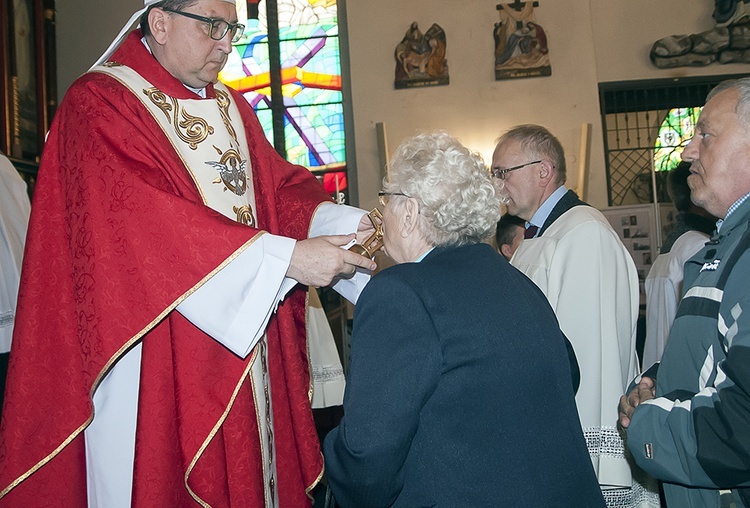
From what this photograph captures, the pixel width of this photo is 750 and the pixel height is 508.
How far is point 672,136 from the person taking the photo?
33.1 feet

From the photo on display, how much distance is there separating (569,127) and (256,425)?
7.79 meters

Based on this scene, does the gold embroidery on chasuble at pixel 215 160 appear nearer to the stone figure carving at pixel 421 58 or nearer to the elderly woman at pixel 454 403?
the elderly woman at pixel 454 403

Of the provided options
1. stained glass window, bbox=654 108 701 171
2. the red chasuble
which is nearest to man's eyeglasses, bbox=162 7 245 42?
the red chasuble

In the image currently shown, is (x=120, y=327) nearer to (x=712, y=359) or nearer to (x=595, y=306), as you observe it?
(x=712, y=359)

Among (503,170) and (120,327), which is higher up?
(503,170)

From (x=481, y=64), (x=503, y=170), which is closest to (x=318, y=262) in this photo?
(x=503, y=170)

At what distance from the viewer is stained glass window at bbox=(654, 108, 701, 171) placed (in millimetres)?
10039

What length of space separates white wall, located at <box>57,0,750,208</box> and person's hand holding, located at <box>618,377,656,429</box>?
287 inches

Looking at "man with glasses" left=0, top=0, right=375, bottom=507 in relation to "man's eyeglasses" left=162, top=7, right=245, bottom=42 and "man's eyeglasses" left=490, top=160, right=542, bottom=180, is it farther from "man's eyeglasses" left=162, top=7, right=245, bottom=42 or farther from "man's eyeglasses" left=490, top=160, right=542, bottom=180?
"man's eyeglasses" left=490, top=160, right=542, bottom=180

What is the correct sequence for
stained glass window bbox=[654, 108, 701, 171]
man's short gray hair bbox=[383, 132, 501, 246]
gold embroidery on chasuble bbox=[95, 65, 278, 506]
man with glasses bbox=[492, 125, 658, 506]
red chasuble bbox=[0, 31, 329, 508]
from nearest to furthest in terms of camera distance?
man's short gray hair bbox=[383, 132, 501, 246] < red chasuble bbox=[0, 31, 329, 508] < gold embroidery on chasuble bbox=[95, 65, 278, 506] < man with glasses bbox=[492, 125, 658, 506] < stained glass window bbox=[654, 108, 701, 171]

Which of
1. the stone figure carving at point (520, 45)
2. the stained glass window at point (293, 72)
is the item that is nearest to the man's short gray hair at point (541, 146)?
the stone figure carving at point (520, 45)

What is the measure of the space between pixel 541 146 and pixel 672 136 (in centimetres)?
733

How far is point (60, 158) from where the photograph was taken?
2.58m

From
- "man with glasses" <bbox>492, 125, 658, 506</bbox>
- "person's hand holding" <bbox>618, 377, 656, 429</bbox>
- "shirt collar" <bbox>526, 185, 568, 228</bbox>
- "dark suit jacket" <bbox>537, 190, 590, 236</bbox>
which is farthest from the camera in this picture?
"shirt collar" <bbox>526, 185, 568, 228</bbox>
